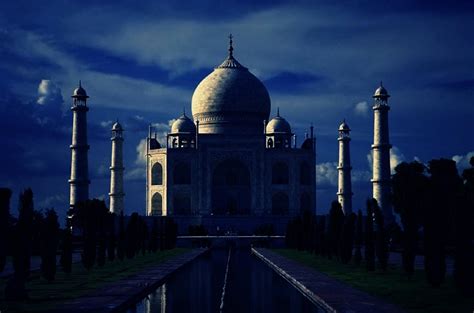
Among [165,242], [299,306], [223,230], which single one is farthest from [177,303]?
[223,230]

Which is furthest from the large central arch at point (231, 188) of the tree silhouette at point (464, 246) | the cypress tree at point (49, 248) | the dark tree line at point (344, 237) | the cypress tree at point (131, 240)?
the tree silhouette at point (464, 246)

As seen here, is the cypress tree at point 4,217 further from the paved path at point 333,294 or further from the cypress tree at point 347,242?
the cypress tree at point 347,242

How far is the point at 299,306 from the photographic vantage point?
16.3m

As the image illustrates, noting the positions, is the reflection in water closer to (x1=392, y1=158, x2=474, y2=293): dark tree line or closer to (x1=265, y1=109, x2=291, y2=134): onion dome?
(x1=392, y1=158, x2=474, y2=293): dark tree line

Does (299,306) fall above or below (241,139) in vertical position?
below

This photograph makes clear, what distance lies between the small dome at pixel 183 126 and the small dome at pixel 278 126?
5.95 m

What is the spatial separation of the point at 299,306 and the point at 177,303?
242 centimetres

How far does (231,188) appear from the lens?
6525 cm

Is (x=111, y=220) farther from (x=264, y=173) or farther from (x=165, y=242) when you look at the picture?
(x=264, y=173)

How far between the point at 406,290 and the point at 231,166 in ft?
152

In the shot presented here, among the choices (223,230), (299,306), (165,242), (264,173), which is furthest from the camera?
(264,173)

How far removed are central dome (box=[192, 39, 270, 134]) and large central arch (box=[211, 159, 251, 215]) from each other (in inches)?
117

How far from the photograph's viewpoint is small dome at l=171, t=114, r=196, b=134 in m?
66.6

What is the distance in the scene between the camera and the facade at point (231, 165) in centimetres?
6316
